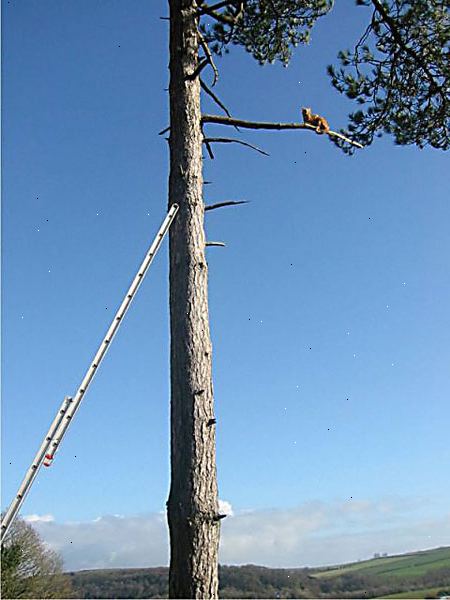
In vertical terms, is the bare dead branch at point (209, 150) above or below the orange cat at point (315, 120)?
below

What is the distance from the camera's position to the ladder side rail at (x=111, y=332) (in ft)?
8.83

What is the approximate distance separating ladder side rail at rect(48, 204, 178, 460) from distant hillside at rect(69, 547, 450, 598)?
337 cm

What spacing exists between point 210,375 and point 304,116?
1.98m

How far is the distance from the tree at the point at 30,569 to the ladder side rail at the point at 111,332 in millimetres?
6706

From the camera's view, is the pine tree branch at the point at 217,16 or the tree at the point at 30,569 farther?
the tree at the point at 30,569

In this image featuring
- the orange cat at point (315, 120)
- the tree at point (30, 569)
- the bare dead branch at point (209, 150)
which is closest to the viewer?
the bare dead branch at point (209, 150)

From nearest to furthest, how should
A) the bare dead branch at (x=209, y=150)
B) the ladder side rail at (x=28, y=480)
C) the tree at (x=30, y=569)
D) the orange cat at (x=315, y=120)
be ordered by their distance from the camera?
the ladder side rail at (x=28, y=480)
the bare dead branch at (x=209, y=150)
the orange cat at (x=315, y=120)
the tree at (x=30, y=569)

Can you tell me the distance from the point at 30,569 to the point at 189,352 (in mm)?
8653

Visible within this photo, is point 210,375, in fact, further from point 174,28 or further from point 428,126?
point 428,126

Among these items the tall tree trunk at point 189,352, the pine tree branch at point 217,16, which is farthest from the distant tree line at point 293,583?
the pine tree branch at point 217,16

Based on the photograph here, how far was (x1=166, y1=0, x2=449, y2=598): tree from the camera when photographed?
2.97 meters

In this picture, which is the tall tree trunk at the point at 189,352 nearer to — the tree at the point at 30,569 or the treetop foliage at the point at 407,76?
the treetop foliage at the point at 407,76

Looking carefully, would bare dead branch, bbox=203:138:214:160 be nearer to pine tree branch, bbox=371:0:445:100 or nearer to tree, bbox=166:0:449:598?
tree, bbox=166:0:449:598

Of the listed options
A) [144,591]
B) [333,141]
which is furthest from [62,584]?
[333,141]
